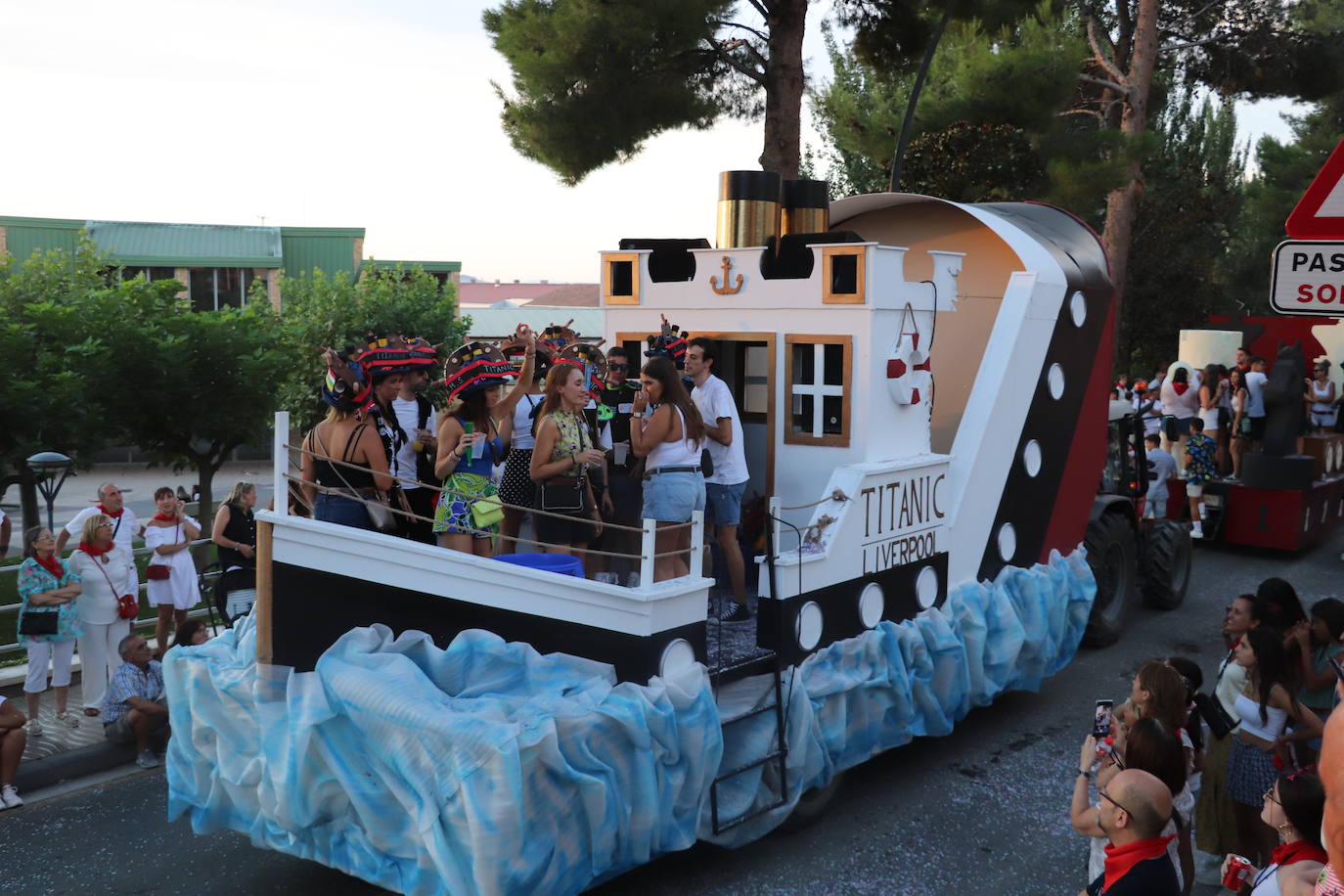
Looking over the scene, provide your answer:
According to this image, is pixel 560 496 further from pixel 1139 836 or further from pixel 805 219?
pixel 1139 836

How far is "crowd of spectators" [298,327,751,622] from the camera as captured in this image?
573cm

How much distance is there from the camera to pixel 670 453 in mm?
6449

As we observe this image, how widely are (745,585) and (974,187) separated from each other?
461 inches

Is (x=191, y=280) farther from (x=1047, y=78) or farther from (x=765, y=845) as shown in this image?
(x=765, y=845)

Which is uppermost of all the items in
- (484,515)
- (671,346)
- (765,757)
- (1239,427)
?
(671,346)

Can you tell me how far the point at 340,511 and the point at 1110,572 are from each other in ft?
22.0

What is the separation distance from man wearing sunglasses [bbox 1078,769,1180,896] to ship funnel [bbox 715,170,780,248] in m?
4.30

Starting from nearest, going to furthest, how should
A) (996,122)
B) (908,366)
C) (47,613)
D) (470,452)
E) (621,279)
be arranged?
1. (470,452)
2. (908,366)
3. (47,613)
4. (621,279)
5. (996,122)

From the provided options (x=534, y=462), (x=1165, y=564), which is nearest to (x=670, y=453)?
(x=534, y=462)

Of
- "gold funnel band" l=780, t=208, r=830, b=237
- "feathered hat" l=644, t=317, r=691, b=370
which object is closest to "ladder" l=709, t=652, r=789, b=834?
"feathered hat" l=644, t=317, r=691, b=370

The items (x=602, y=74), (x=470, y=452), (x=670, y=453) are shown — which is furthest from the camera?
(x=602, y=74)

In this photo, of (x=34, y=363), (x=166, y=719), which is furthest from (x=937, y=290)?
(x=34, y=363)

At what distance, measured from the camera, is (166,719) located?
767 centimetres

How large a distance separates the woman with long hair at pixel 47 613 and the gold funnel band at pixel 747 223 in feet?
14.9
